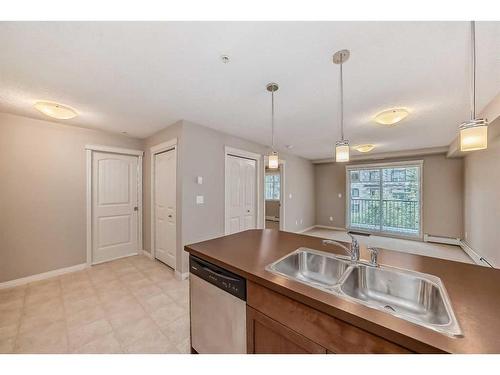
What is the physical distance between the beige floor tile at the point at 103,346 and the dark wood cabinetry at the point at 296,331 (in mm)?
1297

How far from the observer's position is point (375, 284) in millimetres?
1140

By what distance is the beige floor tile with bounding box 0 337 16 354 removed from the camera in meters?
1.55

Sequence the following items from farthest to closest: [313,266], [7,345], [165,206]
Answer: [165,206], [7,345], [313,266]

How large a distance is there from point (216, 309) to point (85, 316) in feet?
5.66

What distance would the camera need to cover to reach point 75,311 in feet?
6.81

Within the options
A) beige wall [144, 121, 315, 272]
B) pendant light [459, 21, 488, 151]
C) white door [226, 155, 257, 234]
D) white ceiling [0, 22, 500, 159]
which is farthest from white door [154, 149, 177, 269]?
pendant light [459, 21, 488, 151]

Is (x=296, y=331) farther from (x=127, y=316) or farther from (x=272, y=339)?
(x=127, y=316)

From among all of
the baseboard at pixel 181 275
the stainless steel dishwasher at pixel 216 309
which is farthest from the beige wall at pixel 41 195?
the stainless steel dishwasher at pixel 216 309

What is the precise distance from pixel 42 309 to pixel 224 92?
306cm

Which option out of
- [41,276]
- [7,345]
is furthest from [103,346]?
[41,276]

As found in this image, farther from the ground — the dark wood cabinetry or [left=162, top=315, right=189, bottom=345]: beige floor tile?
the dark wood cabinetry

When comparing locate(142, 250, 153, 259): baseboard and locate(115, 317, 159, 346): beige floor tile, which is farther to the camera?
locate(142, 250, 153, 259): baseboard

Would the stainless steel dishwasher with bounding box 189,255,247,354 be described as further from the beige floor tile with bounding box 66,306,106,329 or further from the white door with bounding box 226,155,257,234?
the white door with bounding box 226,155,257,234
